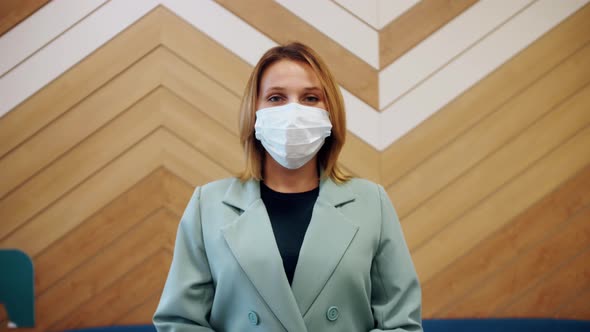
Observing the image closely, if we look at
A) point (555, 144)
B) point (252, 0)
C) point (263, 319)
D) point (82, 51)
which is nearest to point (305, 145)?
point (263, 319)

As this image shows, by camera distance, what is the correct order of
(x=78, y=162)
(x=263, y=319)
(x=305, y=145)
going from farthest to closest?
(x=78, y=162) → (x=305, y=145) → (x=263, y=319)

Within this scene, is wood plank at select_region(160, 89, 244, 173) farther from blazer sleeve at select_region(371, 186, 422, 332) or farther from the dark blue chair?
blazer sleeve at select_region(371, 186, 422, 332)

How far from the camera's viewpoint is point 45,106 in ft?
7.51

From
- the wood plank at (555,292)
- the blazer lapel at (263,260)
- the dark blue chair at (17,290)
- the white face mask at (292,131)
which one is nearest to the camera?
the blazer lapel at (263,260)

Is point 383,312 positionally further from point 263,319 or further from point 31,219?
point 31,219

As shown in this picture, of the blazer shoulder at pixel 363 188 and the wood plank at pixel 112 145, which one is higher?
the wood plank at pixel 112 145

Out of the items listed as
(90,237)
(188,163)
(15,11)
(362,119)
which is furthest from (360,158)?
(15,11)

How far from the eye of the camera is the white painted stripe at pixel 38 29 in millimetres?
2291

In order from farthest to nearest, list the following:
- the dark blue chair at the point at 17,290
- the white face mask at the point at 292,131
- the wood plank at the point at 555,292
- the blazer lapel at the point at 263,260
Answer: the wood plank at the point at 555,292, the dark blue chair at the point at 17,290, the white face mask at the point at 292,131, the blazer lapel at the point at 263,260

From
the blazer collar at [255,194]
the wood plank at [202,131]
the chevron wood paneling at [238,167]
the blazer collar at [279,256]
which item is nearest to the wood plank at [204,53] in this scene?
the chevron wood paneling at [238,167]

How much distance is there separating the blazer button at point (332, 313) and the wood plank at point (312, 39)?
1266 mm

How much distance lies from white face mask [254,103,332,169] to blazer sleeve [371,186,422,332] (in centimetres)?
28

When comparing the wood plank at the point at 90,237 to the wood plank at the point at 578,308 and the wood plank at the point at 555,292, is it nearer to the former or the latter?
the wood plank at the point at 555,292

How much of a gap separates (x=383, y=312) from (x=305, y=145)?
0.48 meters
